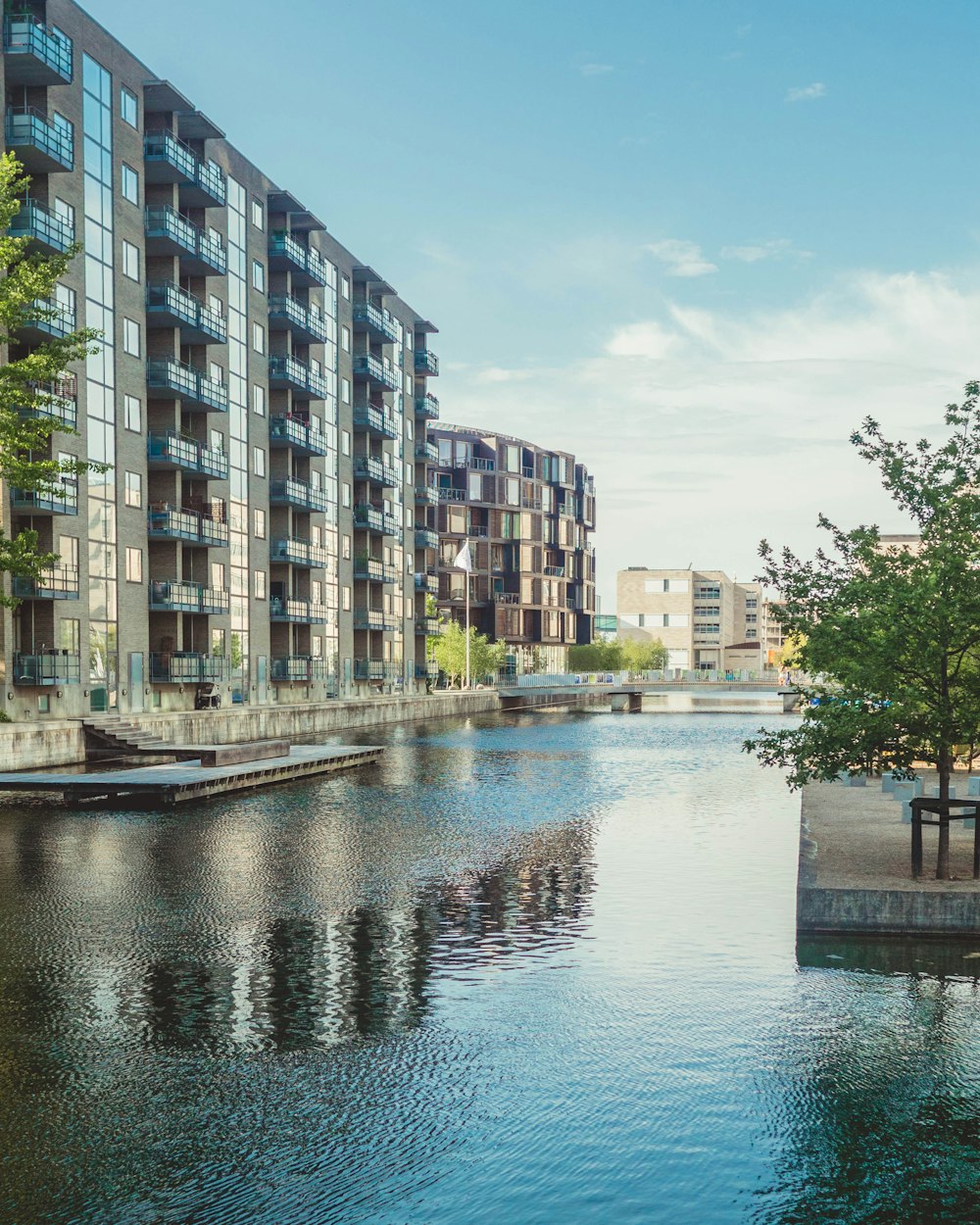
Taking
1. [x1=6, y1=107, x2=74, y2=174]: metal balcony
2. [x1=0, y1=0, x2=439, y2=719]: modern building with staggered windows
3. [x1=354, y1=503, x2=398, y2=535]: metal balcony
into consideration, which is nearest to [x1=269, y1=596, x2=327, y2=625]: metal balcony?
[x1=0, y1=0, x2=439, y2=719]: modern building with staggered windows

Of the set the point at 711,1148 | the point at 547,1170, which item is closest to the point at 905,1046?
the point at 711,1148

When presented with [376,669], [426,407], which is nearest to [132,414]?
[376,669]

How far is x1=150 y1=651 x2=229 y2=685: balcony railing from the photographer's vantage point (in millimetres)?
55844

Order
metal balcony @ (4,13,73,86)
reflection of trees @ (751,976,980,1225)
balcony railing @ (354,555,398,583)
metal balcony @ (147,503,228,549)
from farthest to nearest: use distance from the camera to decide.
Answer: balcony railing @ (354,555,398,583) → metal balcony @ (147,503,228,549) → metal balcony @ (4,13,73,86) → reflection of trees @ (751,976,980,1225)

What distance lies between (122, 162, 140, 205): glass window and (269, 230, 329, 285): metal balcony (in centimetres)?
1663

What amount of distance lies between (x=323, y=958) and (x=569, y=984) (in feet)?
9.69

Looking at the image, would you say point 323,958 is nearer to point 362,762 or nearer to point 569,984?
point 569,984

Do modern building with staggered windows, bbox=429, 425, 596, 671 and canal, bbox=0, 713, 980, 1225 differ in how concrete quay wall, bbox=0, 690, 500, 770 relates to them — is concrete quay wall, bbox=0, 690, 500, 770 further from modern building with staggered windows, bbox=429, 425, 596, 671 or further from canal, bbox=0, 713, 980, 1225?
modern building with staggered windows, bbox=429, 425, 596, 671

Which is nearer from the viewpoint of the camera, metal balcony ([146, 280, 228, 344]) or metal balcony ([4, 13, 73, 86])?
metal balcony ([4, 13, 73, 86])

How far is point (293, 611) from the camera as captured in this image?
71.8 meters

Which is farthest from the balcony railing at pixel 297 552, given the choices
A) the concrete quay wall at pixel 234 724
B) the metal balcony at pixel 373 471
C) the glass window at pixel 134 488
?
the glass window at pixel 134 488

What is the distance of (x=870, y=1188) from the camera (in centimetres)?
872

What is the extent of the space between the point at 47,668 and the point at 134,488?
35.5 ft

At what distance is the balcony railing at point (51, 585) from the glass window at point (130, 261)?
42.7 feet
